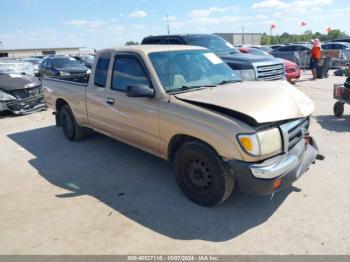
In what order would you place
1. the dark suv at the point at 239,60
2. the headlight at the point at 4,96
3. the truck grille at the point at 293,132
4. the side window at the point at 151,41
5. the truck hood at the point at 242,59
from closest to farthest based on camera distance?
the truck grille at the point at 293,132
the dark suv at the point at 239,60
the truck hood at the point at 242,59
the headlight at the point at 4,96
the side window at the point at 151,41

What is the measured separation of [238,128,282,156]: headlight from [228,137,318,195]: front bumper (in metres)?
0.13

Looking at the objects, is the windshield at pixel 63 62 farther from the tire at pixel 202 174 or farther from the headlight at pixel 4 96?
the tire at pixel 202 174

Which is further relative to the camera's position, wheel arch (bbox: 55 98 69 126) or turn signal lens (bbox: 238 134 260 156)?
wheel arch (bbox: 55 98 69 126)

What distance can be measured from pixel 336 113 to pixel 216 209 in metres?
5.56

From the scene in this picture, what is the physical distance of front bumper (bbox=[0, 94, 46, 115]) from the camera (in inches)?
375

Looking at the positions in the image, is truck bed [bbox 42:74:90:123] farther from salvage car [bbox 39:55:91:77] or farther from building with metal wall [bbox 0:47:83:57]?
building with metal wall [bbox 0:47:83:57]

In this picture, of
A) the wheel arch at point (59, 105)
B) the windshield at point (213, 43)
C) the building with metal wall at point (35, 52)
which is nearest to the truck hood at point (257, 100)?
the wheel arch at point (59, 105)

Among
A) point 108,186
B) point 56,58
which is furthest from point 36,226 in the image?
point 56,58

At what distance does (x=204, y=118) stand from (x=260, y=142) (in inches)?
26.8

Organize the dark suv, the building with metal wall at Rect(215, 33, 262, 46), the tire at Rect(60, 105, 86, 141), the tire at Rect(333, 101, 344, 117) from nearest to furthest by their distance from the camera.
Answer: the tire at Rect(60, 105, 86, 141) → the tire at Rect(333, 101, 344, 117) → the dark suv → the building with metal wall at Rect(215, 33, 262, 46)

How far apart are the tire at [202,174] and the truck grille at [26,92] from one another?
299 inches

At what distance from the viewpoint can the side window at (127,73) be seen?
446 centimetres

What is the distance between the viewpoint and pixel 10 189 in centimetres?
466

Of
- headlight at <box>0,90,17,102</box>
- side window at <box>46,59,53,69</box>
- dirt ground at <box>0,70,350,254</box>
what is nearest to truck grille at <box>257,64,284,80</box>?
dirt ground at <box>0,70,350,254</box>
